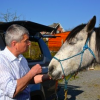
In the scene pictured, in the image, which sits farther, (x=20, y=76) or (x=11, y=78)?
(x=20, y=76)

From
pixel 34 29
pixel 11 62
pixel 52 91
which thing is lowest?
pixel 52 91

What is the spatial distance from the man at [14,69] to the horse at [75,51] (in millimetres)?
764

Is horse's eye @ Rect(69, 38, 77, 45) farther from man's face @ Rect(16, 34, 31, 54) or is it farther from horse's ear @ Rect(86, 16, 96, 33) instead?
man's face @ Rect(16, 34, 31, 54)

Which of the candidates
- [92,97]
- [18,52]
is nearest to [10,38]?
[18,52]

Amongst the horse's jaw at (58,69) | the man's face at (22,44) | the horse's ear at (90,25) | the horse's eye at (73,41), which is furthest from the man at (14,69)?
the horse's ear at (90,25)

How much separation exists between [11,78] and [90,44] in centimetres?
147

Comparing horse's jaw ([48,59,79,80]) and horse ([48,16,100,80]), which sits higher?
horse ([48,16,100,80])

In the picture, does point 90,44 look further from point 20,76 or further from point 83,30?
point 20,76

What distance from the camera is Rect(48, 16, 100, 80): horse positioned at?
2848 mm

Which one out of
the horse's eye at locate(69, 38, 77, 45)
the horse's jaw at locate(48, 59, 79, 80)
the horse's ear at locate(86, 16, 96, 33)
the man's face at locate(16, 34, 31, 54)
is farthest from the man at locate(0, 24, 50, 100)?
the horse's ear at locate(86, 16, 96, 33)

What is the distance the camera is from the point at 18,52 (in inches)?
83.1

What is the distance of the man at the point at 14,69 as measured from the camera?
1.90 m

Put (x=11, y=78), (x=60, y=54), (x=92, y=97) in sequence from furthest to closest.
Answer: (x=92, y=97), (x=60, y=54), (x=11, y=78)

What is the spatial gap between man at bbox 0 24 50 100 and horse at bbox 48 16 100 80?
764mm
